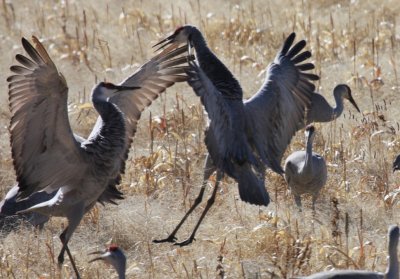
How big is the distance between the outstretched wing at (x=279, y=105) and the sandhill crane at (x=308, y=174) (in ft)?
0.65

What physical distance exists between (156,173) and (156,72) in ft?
2.93

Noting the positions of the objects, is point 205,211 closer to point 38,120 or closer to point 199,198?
point 199,198

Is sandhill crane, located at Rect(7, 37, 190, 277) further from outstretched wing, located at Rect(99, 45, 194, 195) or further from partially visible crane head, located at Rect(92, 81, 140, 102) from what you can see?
outstretched wing, located at Rect(99, 45, 194, 195)

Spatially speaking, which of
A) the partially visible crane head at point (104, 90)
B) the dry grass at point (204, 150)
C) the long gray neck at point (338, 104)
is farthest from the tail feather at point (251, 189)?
the long gray neck at point (338, 104)

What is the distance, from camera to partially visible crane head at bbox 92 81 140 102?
7.15m

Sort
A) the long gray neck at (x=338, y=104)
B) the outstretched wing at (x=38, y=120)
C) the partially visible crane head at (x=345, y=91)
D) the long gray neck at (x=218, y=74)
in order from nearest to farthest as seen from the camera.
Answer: the outstretched wing at (x=38, y=120) < the long gray neck at (x=218, y=74) < the long gray neck at (x=338, y=104) < the partially visible crane head at (x=345, y=91)

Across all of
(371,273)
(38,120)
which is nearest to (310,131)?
(38,120)

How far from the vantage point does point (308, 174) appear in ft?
25.7

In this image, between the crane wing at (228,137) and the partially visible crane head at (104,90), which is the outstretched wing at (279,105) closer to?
the crane wing at (228,137)

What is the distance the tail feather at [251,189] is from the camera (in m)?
6.72

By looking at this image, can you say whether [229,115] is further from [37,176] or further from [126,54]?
[126,54]

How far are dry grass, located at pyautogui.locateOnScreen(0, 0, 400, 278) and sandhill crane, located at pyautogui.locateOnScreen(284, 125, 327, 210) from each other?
0.13m

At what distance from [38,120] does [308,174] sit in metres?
2.17

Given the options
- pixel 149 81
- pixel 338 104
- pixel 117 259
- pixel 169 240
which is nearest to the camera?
pixel 117 259
